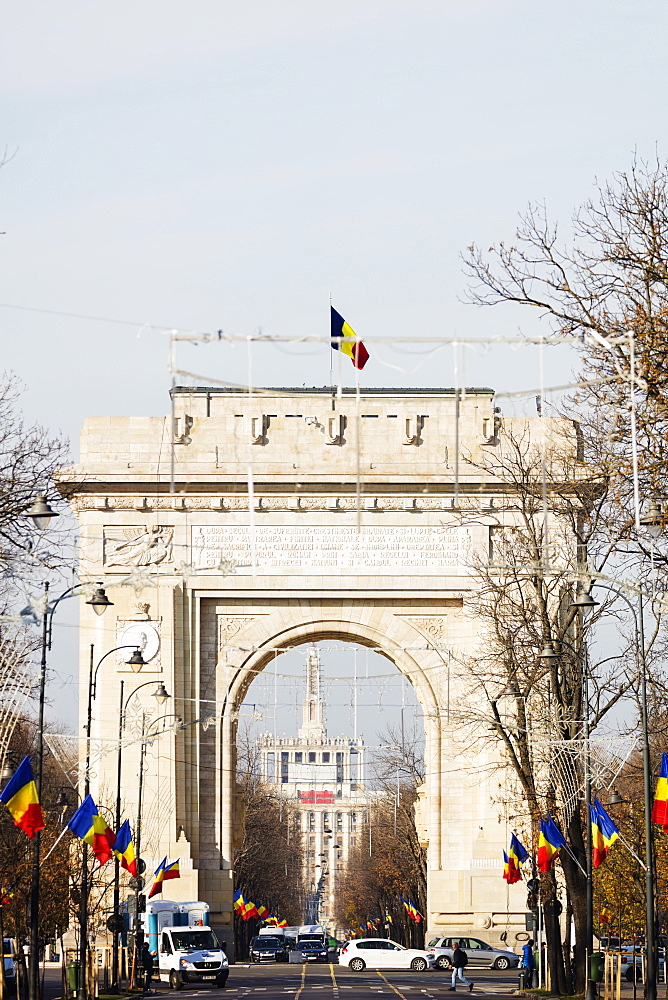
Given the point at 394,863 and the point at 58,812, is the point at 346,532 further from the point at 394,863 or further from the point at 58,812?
the point at 394,863

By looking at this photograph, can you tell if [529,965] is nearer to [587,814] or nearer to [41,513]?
[587,814]

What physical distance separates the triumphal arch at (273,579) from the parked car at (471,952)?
1.68 feet

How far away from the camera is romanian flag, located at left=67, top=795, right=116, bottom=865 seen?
40.2 metres

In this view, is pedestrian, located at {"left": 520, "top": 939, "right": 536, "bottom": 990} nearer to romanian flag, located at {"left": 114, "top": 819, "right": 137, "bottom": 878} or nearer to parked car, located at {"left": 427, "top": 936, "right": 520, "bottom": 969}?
parked car, located at {"left": 427, "top": 936, "right": 520, "bottom": 969}

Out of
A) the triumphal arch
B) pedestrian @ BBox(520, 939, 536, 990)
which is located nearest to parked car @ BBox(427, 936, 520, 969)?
the triumphal arch

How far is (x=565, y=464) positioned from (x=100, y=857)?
62.4 feet

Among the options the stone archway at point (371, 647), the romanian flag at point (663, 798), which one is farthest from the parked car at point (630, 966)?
the romanian flag at point (663, 798)

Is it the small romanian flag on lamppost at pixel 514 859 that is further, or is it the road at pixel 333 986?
the small romanian flag on lamppost at pixel 514 859

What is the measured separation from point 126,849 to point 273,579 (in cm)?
1407

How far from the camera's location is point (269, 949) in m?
84.4

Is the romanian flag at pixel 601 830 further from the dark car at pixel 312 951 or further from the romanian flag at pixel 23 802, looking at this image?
the dark car at pixel 312 951

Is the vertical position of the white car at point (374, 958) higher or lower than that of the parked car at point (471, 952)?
lower

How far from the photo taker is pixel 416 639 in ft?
196

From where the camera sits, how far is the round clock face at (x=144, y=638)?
58.3 metres
